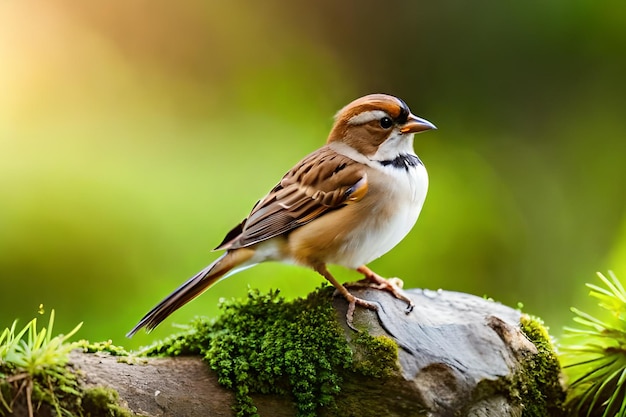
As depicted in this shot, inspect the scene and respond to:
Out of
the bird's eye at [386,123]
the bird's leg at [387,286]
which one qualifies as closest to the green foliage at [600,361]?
the bird's leg at [387,286]

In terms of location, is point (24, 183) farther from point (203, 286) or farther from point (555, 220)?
point (555, 220)

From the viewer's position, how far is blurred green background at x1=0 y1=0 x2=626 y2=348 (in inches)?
191

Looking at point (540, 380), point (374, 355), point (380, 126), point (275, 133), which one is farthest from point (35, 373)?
point (275, 133)

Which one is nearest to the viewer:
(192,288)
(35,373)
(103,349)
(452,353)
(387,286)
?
(35,373)

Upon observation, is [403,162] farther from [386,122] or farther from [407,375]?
[407,375]

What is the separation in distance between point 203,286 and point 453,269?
8.52 ft

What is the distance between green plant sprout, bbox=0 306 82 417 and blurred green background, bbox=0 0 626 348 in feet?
8.11

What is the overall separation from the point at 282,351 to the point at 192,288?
44cm

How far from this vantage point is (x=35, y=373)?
6.44ft

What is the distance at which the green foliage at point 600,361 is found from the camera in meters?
2.65

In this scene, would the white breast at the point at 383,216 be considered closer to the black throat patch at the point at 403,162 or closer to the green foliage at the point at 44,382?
the black throat patch at the point at 403,162

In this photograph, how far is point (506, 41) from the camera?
6.02 metres

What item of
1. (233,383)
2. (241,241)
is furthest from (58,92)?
(233,383)

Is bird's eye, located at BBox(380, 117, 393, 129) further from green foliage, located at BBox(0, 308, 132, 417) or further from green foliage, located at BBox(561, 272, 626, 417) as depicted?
green foliage, located at BBox(0, 308, 132, 417)
